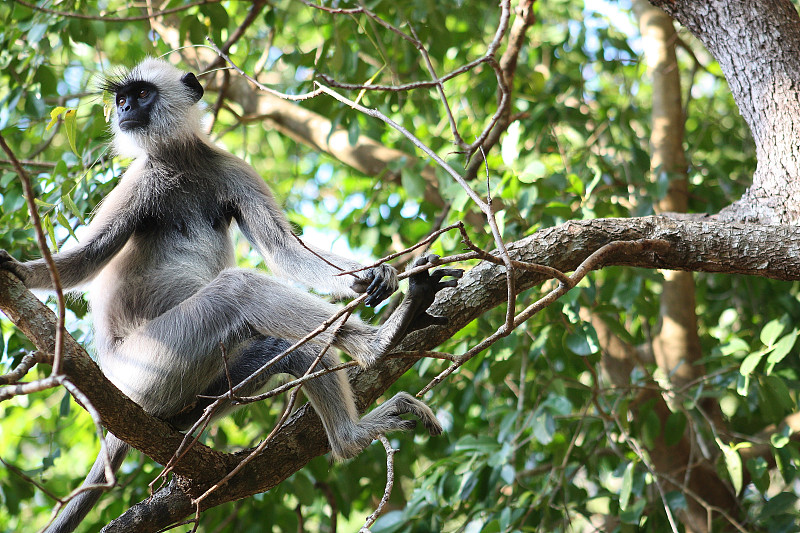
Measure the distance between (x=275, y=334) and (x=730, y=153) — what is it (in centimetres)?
481

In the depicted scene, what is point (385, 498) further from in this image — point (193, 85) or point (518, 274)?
point (193, 85)

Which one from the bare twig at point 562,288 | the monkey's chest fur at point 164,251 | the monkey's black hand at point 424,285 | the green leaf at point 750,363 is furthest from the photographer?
the green leaf at point 750,363

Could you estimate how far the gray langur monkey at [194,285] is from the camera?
9.10 feet

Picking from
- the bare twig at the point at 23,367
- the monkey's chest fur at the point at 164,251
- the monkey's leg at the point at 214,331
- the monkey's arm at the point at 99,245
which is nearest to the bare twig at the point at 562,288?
the monkey's leg at the point at 214,331

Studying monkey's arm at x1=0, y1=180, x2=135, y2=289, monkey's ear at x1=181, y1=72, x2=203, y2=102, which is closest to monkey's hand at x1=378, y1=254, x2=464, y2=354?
monkey's arm at x1=0, y1=180, x2=135, y2=289

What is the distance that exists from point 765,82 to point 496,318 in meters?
1.96

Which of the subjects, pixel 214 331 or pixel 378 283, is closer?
pixel 378 283

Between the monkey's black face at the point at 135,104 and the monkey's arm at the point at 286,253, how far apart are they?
1.88 feet

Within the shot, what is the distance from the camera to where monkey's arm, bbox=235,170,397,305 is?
2940 millimetres

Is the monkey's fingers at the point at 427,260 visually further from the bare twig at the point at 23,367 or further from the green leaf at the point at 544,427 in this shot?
the green leaf at the point at 544,427

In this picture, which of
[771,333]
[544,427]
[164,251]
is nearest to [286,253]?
[164,251]

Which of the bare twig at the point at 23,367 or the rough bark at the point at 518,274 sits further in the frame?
the rough bark at the point at 518,274

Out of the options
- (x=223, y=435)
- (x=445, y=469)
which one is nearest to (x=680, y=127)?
(x=445, y=469)

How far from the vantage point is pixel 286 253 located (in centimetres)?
328
